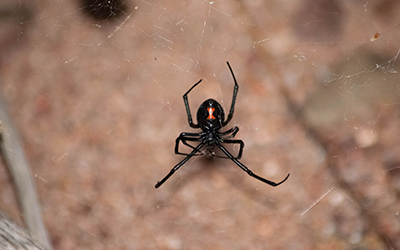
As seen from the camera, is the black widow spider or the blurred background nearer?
the black widow spider

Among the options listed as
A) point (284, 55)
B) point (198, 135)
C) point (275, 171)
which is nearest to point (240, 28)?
point (284, 55)

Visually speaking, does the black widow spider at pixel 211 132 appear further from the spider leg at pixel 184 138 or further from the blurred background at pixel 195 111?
the blurred background at pixel 195 111

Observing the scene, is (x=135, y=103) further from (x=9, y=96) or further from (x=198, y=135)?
(x=9, y=96)

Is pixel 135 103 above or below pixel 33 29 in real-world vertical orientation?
below

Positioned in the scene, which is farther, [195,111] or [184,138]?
[195,111]

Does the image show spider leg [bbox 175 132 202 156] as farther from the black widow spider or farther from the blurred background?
the blurred background

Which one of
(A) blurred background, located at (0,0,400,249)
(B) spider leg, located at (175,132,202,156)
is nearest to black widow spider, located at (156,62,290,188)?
(B) spider leg, located at (175,132,202,156)

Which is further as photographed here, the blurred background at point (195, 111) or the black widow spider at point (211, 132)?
the blurred background at point (195, 111)

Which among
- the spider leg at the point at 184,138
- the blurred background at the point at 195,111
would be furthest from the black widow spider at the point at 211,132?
the blurred background at the point at 195,111
